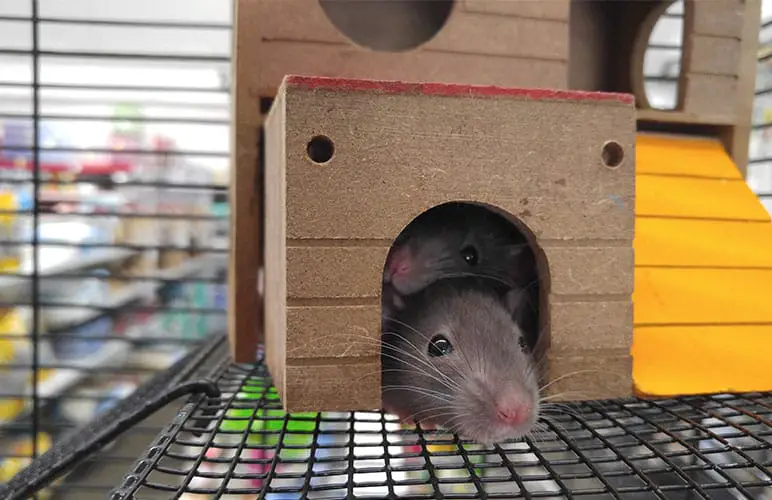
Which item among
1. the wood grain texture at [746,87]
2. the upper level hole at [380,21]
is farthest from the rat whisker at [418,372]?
the wood grain texture at [746,87]

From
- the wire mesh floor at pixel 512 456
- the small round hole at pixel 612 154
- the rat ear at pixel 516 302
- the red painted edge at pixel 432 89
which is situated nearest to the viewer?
the wire mesh floor at pixel 512 456

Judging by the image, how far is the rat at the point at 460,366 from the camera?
856 millimetres

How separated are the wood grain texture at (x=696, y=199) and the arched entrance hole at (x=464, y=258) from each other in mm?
265

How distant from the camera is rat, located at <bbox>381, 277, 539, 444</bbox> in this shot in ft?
2.81

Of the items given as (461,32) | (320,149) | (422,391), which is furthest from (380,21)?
(422,391)

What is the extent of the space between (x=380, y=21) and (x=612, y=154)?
0.76 meters

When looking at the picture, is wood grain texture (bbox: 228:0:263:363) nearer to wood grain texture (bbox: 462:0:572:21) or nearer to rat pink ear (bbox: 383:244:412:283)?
rat pink ear (bbox: 383:244:412:283)

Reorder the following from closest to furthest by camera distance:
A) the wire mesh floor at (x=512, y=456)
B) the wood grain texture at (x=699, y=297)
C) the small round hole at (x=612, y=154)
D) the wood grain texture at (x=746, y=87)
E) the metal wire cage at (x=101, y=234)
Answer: the wire mesh floor at (x=512, y=456) < the small round hole at (x=612, y=154) < the wood grain texture at (x=699, y=297) < the wood grain texture at (x=746, y=87) < the metal wire cage at (x=101, y=234)

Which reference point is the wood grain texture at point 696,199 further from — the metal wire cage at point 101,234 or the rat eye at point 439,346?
the metal wire cage at point 101,234

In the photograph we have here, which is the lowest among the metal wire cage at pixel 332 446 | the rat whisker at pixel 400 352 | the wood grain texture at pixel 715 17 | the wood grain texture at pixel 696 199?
the metal wire cage at pixel 332 446

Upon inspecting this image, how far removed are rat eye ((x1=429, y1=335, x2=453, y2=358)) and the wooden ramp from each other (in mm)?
316

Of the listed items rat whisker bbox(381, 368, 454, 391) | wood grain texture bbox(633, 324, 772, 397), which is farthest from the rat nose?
wood grain texture bbox(633, 324, 772, 397)

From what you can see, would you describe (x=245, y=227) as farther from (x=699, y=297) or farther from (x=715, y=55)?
(x=715, y=55)

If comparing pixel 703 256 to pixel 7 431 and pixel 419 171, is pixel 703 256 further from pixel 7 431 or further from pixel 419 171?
pixel 7 431
